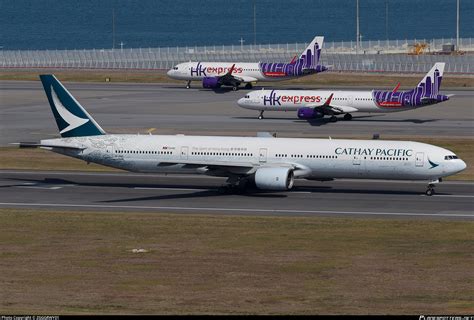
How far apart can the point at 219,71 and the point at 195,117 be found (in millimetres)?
31144

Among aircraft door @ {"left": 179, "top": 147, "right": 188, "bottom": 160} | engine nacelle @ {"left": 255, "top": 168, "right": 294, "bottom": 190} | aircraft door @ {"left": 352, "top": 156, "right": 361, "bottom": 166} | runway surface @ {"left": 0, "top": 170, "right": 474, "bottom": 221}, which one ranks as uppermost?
aircraft door @ {"left": 179, "top": 147, "right": 188, "bottom": 160}

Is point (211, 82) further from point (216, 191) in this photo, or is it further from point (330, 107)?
point (216, 191)

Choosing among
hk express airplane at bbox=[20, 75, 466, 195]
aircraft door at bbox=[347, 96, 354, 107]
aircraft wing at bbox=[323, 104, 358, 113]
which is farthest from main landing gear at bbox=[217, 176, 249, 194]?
aircraft door at bbox=[347, 96, 354, 107]

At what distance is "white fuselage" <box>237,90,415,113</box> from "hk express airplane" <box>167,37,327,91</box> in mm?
27146

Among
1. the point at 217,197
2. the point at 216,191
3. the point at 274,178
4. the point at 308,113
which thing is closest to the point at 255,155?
the point at 274,178

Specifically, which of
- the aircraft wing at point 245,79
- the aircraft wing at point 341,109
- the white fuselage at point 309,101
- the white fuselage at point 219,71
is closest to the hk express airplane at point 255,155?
the aircraft wing at point 341,109

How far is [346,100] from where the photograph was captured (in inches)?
4707

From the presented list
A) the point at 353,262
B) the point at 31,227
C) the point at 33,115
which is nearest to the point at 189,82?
the point at 33,115

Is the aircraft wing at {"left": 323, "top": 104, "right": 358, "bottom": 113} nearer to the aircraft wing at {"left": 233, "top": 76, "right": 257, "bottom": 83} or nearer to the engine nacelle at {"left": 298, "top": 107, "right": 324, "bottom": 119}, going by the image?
the engine nacelle at {"left": 298, "top": 107, "right": 324, "bottom": 119}

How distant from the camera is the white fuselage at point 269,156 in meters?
71.1

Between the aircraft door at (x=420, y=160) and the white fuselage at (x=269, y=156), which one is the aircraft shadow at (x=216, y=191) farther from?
the aircraft door at (x=420, y=160)

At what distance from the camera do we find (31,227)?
61.9 meters

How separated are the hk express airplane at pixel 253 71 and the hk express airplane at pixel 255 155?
7338 centimetres

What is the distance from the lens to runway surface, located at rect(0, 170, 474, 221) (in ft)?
222
